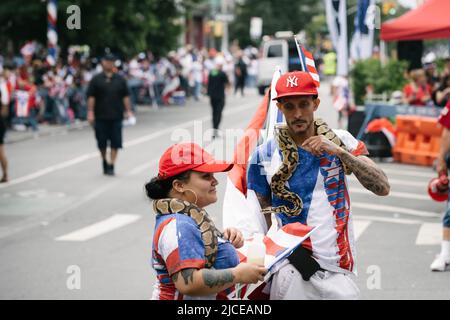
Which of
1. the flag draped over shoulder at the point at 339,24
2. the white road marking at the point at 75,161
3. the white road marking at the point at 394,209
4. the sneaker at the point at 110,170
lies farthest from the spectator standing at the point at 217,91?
the white road marking at the point at 394,209

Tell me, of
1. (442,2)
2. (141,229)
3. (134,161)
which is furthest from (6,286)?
(134,161)

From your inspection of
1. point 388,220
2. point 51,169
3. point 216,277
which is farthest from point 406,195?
point 216,277

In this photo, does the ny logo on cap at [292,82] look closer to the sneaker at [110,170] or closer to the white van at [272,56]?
the sneaker at [110,170]

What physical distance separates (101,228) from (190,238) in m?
7.64

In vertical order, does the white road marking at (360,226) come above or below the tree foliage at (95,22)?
below

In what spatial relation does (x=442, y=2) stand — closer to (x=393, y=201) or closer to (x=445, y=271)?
(x=393, y=201)

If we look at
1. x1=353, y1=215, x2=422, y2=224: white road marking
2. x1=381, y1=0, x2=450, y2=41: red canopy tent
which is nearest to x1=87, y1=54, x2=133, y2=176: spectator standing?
x1=381, y1=0, x2=450, y2=41: red canopy tent

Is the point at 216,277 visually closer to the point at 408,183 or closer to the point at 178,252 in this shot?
the point at 178,252

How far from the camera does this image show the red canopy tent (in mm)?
12742

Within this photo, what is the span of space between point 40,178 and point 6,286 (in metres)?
7.76

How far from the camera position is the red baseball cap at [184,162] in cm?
412

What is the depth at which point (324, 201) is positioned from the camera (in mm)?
4707

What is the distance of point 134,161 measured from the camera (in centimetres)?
1814
